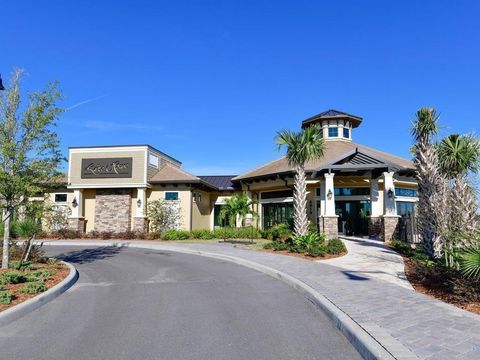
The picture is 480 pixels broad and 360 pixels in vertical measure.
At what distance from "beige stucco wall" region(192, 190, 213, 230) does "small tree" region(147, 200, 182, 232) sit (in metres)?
1.51

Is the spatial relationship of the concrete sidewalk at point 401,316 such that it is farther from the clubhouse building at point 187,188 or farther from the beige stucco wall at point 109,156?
the beige stucco wall at point 109,156

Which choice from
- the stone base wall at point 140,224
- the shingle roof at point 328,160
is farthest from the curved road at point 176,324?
the stone base wall at point 140,224

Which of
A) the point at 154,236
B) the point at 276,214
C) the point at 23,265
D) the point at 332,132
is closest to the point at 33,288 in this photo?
the point at 23,265

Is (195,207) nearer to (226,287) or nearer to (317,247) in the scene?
(317,247)

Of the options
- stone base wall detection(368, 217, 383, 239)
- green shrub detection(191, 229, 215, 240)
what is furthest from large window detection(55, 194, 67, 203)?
stone base wall detection(368, 217, 383, 239)

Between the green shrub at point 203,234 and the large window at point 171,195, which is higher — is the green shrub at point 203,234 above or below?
below

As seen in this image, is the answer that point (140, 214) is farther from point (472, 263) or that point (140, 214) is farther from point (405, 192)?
point (472, 263)

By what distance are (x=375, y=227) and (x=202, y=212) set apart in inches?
584

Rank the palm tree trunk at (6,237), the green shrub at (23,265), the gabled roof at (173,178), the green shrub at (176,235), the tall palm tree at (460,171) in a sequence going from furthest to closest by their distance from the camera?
1. the gabled roof at (173,178)
2. the green shrub at (176,235)
3. the tall palm tree at (460,171)
4. the green shrub at (23,265)
5. the palm tree trunk at (6,237)

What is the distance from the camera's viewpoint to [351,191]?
26.2 meters

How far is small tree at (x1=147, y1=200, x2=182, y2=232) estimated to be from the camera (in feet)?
94.7

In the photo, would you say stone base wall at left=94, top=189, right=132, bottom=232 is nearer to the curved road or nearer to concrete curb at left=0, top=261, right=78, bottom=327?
the curved road

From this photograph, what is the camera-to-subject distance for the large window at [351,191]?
85.5 feet

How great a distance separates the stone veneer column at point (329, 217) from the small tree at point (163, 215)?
12277 millimetres
